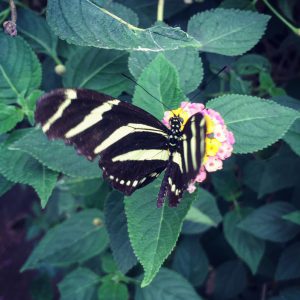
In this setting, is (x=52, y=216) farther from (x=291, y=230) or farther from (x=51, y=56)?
(x=291, y=230)

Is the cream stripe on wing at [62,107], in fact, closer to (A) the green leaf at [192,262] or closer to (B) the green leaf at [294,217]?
(B) the green leaf at [294,217]

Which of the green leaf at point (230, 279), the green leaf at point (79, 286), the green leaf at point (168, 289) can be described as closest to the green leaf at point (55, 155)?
the green leaf at point (168, 289)

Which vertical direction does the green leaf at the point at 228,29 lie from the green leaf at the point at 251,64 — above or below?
above

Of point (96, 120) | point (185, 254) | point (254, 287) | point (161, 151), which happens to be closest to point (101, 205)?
point (185, 254)

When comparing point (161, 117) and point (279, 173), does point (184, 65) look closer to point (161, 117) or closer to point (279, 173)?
point (161, 117)

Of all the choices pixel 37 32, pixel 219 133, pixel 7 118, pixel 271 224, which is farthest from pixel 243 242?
pixel 37 32

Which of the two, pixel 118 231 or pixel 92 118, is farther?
pixel 118 231

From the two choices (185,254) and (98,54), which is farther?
(185,254)
